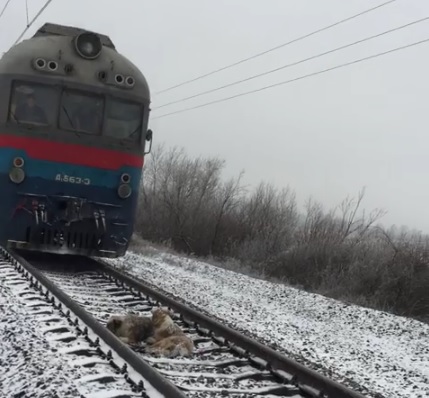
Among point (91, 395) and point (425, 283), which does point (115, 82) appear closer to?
point (91, 395)

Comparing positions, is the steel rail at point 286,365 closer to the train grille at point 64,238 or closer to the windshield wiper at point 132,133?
the train grille at point 64,238

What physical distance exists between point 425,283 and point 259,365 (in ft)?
28.3

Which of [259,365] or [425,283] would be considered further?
[425,283]

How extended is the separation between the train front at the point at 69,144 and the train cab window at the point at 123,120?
0.7 inches

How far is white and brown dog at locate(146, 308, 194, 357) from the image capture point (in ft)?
15.9

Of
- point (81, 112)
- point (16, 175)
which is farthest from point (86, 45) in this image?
point (16, 175)

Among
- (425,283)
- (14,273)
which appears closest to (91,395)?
(14,273)

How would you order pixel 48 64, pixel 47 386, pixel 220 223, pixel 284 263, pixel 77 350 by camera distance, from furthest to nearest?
pixel 220 223 < pixel 284 263 < pixel 48 64 < pixel 77 350 < pixel 47 386

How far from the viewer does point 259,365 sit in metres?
4.82

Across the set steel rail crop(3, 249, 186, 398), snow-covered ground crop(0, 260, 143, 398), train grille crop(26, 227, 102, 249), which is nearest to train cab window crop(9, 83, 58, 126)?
train grille crop(26, 227, 102, 249)

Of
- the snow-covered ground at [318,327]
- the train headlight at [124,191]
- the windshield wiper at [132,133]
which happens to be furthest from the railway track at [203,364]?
the windshield wiper at [132,133]

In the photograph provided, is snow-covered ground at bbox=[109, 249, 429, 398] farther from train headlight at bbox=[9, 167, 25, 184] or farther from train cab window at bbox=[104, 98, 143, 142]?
train headlight at bbox=[9, 167, 25, 184]

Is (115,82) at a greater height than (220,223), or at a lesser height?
greater

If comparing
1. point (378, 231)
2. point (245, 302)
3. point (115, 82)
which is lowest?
point (245, 302)
